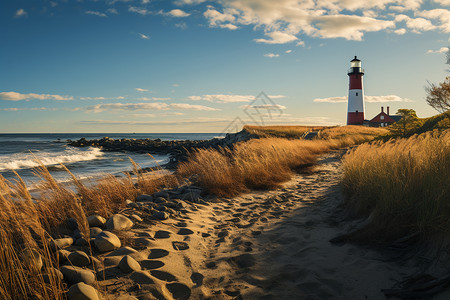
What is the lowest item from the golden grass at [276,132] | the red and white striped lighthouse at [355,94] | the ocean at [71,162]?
the ocean at [71,162]

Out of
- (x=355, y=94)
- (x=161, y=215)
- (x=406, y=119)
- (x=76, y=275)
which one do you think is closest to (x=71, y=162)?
(x=161, y=215)

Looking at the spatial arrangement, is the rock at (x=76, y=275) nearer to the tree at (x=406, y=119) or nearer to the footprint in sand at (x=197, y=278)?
the footprint in sand at (x=197, y=278)

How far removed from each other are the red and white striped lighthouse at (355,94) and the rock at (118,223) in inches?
1752

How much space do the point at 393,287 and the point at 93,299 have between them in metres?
2.75

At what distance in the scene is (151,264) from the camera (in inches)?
121

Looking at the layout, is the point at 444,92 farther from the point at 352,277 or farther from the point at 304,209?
the point at 352,277

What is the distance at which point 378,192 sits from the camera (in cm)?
419

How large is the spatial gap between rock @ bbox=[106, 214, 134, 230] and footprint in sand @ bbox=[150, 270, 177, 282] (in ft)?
4.07

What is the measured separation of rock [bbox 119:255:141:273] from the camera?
111 inches

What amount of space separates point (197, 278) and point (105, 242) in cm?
121

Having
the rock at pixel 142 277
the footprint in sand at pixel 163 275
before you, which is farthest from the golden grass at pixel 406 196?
the rock at pixel 142 277

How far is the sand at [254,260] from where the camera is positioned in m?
2.65

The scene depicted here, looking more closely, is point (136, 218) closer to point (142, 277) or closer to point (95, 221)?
point (95, 221)

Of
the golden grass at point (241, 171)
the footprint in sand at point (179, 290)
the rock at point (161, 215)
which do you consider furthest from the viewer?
the golden grass at point (241, 171)
